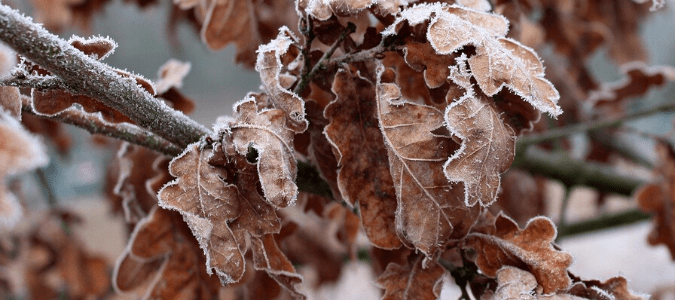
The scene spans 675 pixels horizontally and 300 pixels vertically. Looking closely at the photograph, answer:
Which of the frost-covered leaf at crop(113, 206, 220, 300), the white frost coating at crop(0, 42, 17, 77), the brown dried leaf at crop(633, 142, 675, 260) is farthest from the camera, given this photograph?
the brown dried leaf at crop(633, 142, 675, 260)

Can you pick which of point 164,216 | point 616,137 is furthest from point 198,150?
point 616,137

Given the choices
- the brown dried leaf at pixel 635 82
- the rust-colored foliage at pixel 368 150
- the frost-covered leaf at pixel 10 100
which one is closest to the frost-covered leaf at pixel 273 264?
the rust-colored foliage at pixel 368 150

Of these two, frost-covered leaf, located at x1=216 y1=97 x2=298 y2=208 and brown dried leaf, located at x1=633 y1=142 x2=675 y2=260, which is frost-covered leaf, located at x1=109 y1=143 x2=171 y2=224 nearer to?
frost-covered leaf, located at x1=216 y1=97 x2=298 y2=208

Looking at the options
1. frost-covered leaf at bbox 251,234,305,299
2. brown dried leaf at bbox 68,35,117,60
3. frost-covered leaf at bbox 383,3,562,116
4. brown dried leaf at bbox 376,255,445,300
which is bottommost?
frost-covered leaf at bbox 251,234,305,299

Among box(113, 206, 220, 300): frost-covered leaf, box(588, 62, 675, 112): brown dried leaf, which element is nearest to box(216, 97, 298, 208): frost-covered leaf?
box(113, 206, 220, 300): frost-covered leaf

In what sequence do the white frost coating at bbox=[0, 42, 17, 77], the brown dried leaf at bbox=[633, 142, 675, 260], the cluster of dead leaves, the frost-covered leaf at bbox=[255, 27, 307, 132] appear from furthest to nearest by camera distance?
the cluster of dead leaves, the brown dried leaf at bbox=[633, 142, 675, 260], the frost-covered leaf at bbox=[255, 27, 307, 132], the white frost coating at bbox=[0, 42, 17, 77]

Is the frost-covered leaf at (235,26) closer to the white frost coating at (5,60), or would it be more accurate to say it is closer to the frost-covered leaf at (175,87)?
the frost-covered leaf at (175,87)

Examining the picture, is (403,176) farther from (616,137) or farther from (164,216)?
(616,137)
